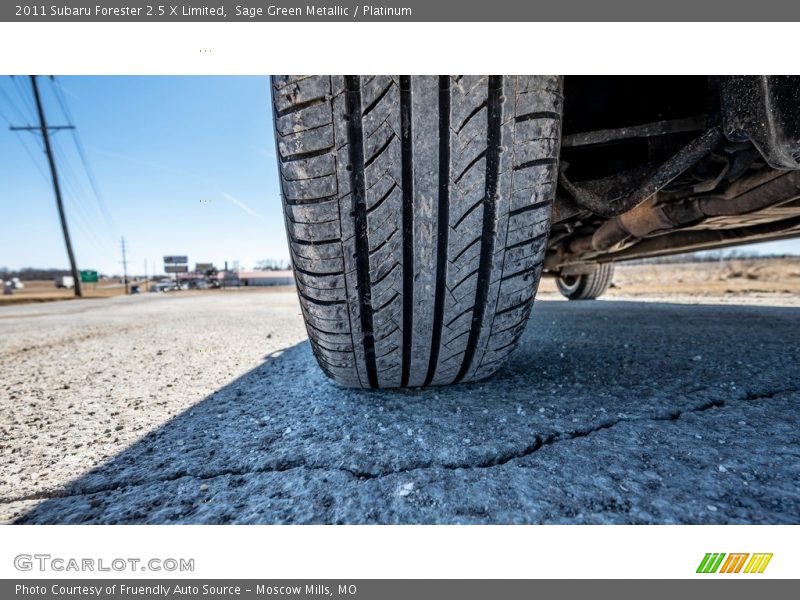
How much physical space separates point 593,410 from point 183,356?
1.72m

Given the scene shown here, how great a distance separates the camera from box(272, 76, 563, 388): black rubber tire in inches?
26.0

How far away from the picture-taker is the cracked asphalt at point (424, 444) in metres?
0.53

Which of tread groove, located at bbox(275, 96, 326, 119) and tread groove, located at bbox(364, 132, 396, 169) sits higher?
tread groove, located at bbox(275, 96, 326, 119)

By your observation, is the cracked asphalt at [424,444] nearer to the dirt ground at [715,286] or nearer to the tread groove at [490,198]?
the tread groove at [490,198]

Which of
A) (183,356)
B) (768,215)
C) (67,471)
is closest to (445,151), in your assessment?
(67,471)

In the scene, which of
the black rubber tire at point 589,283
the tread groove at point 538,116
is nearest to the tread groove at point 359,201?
the tread groove at point 538,116

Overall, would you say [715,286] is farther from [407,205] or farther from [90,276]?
[90,276]

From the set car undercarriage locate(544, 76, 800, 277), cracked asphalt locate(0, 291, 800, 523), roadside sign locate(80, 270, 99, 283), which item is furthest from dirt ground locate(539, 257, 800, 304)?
roadside sign locate(80, 270, 99, 283)
